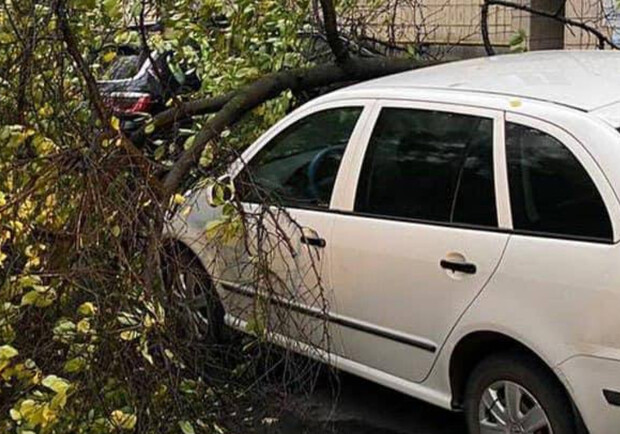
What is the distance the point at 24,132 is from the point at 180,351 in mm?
1168

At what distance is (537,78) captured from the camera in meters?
4.43

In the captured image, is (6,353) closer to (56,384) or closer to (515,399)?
(56,384)

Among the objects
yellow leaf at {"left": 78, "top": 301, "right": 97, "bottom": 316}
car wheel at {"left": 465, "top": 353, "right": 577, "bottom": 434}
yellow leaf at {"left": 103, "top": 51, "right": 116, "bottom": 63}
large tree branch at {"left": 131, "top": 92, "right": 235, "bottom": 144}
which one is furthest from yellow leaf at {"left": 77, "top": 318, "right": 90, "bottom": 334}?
large tree branch at {"left": 131, "top": 92, "right": 235, "bottom": 144}

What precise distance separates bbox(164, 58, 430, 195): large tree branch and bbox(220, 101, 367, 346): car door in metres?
0.46

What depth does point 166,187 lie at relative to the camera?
462 cm

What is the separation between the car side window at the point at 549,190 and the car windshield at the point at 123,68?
2.68 metres

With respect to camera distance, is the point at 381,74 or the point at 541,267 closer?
the point at 541,267

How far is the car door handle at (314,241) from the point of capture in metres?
4.78

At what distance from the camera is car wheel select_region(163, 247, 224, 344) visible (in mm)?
3967

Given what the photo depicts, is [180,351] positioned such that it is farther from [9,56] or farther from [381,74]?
[381,74]

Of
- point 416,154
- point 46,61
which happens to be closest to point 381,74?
point 416,154

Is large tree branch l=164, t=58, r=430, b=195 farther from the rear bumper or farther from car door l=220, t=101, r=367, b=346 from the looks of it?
the rear bumper

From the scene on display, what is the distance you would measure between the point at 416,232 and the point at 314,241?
0.67 metres

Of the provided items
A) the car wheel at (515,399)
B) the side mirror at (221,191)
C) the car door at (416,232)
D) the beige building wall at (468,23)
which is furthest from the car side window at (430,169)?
the beige building wall at (468,23)
